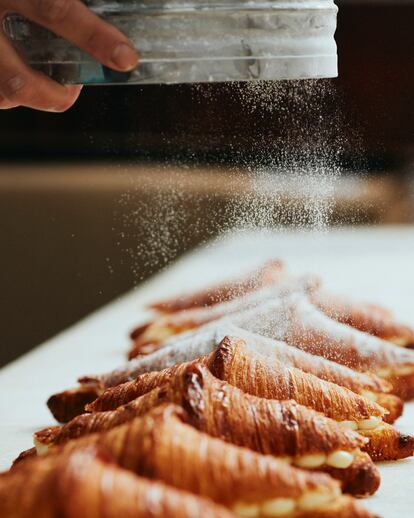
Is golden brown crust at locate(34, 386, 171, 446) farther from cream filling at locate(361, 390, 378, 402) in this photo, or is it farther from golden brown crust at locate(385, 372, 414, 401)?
golden brown crust at locate(385, 372, 414, 401)

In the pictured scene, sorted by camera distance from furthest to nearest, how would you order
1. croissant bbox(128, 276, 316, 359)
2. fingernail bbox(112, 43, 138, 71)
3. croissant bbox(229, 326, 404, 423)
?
croissant bbox(128, 276, 316, 359) < croissant bbox(229, 326, 404, 423) < fingernail bbox(112, 43, 138, 71)

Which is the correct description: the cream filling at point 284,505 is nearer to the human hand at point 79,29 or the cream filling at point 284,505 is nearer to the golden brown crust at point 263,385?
the golden brown crust at point 263,385

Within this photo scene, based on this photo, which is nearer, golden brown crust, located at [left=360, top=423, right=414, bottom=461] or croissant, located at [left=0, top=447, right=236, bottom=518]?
croissant, located at [left=0, top=447, right=236, bottom=518]

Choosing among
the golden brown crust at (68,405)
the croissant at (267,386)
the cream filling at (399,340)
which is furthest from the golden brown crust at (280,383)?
the cream filling at (399,340)

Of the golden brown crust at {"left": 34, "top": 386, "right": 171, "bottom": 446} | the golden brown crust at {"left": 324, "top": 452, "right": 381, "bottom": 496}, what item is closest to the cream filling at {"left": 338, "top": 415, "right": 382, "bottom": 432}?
the golden brown crust at {"left": 324, "top": 452, "right": 381, "bottom": 496}

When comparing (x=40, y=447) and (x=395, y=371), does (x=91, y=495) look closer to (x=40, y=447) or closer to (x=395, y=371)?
(x=40, y=447)

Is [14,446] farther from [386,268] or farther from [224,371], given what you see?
[386,268]

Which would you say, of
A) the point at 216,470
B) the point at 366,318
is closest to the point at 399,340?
the point at 366,318
